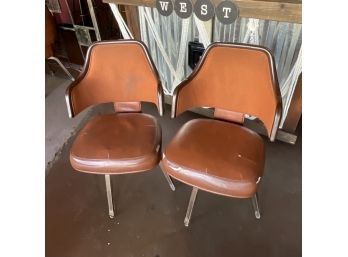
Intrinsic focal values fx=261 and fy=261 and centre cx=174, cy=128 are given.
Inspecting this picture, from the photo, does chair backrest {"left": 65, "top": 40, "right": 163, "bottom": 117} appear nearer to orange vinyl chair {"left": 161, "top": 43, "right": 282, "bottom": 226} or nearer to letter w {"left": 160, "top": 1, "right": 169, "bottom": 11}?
orange vinyl chair {"left": 161, "top": 43, "right": 282, "bottom": 226}

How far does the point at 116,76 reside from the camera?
4.77ft

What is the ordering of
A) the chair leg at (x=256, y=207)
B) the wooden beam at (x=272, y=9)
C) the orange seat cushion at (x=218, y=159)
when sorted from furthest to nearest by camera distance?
the chair leg at (x=256, y=207), the wooden beam at (x=272, y=9), the orange seat cushion at (x=218, y=159)

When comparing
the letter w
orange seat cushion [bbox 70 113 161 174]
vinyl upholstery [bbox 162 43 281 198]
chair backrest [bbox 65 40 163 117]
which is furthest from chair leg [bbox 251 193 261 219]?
the letter w

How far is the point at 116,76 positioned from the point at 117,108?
0.20 metres

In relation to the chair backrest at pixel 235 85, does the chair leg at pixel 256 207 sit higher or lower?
lower

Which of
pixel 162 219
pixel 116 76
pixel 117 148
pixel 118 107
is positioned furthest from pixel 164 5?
pixel 162 219

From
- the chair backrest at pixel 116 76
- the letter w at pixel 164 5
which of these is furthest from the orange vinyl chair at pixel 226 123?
the letter w at pixel 164 5

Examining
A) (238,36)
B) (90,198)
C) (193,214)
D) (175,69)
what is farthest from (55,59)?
(193,214)

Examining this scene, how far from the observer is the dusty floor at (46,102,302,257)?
1345 mm

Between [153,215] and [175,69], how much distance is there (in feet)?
3.78

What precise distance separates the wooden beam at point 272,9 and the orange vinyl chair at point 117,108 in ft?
1.97

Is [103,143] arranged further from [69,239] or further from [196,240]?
[196,240]

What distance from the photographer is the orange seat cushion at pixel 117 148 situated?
1.21 metres

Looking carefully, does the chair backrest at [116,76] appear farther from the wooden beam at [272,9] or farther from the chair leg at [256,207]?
the chair leg at [256,207]
